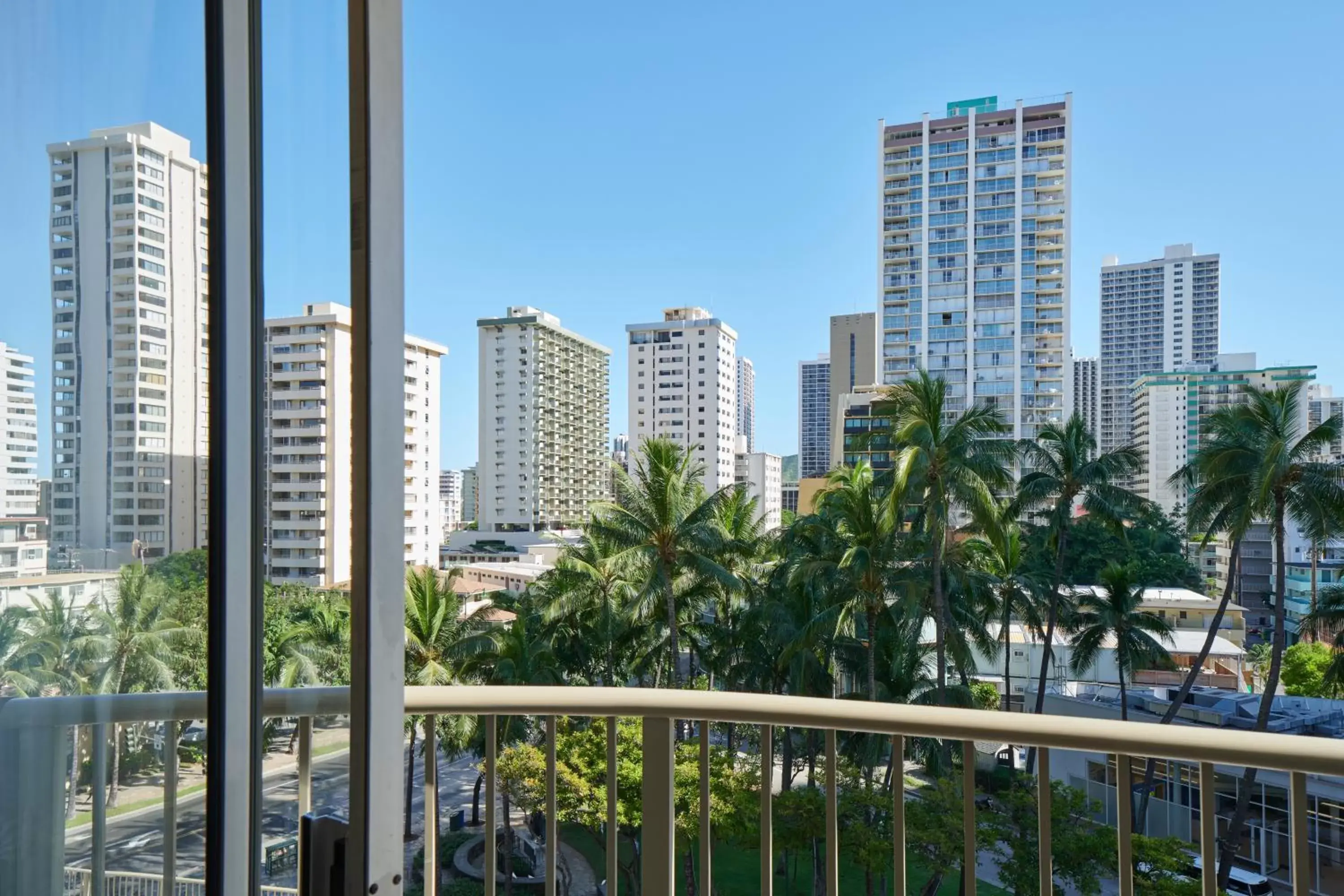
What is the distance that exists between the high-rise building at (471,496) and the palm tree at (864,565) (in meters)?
13.7

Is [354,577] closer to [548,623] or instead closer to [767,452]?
[548,623]

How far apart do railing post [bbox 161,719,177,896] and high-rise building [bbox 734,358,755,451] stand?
2861cm

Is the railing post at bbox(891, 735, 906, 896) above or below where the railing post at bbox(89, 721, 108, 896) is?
below

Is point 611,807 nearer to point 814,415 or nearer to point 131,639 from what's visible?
point 131,639

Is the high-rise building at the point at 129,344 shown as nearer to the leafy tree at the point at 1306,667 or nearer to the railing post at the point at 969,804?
the railing post at the point at 969,804

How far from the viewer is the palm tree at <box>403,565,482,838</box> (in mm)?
13781

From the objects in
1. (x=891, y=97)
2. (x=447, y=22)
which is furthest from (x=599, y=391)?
(x=891, y=97)

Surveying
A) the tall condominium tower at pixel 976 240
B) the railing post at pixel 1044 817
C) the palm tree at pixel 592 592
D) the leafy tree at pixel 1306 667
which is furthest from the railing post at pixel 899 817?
the tall condominium tower at pixel 976 240

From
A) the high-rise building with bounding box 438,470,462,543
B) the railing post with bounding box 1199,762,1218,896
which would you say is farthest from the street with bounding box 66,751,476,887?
the high-rise building with bounding box 438,470,462,543

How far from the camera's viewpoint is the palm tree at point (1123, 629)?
54.9 ft

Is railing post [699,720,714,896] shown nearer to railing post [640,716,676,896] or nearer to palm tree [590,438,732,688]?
railing post [640,716,676,896]

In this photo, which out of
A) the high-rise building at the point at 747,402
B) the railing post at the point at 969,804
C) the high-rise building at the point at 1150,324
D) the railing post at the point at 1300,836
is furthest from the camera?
the high-rise building at the point at 747,402

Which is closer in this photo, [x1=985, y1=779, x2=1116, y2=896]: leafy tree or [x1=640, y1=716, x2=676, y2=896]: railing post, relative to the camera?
[x1=640, y1=716, x2=676, y2=896]: railing post

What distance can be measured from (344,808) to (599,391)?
1111 inches
